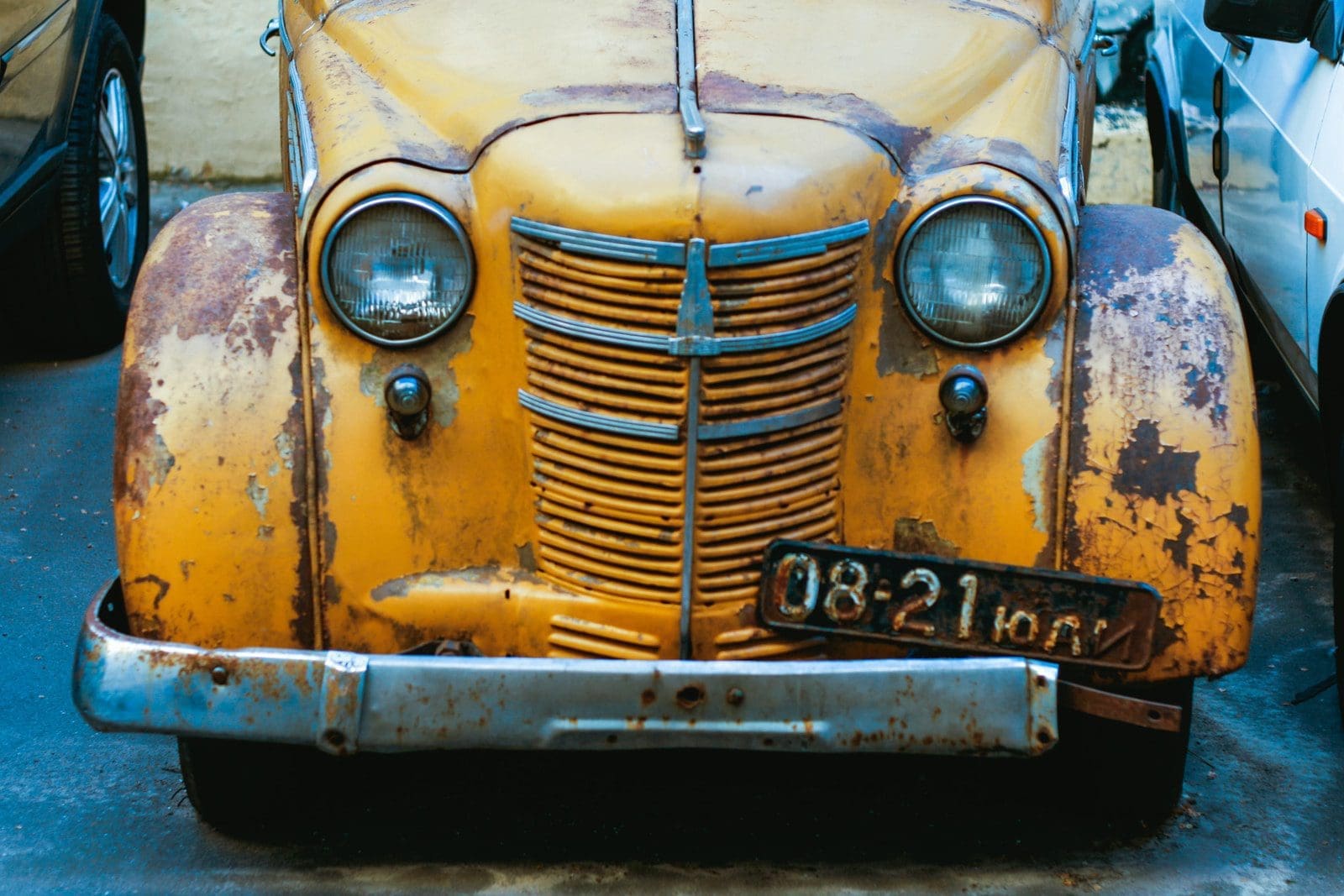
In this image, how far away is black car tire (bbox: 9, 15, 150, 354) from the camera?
233 inches

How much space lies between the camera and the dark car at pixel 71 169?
5402 millimetres

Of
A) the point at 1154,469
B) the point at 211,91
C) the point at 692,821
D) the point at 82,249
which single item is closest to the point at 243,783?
the point at 692,821

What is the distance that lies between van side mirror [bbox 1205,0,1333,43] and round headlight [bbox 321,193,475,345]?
2.29m

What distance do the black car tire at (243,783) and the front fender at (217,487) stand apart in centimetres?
35

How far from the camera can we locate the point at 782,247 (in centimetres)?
282

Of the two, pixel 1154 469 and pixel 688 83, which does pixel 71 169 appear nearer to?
pixel 688 83

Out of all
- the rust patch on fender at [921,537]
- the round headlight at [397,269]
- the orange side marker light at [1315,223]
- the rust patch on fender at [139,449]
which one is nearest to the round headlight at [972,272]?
the rust patch on fender at [921,537]

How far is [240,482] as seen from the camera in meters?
2.91

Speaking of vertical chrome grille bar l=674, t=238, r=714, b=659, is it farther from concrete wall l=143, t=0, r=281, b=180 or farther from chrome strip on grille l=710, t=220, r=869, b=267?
concrete wall l=143, t=0, r=281, b=180

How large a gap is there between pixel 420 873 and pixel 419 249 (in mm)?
1199

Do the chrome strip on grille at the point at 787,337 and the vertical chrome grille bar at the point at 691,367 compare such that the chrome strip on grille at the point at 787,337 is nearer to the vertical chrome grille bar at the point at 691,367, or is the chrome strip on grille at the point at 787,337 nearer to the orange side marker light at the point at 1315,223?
the vertical chrome grille bar at the point at 691,367

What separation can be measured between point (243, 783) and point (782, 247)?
150 cm

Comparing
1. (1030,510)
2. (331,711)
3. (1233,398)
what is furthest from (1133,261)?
(331,711)

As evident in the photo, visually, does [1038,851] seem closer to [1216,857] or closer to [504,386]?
[1216,857]
